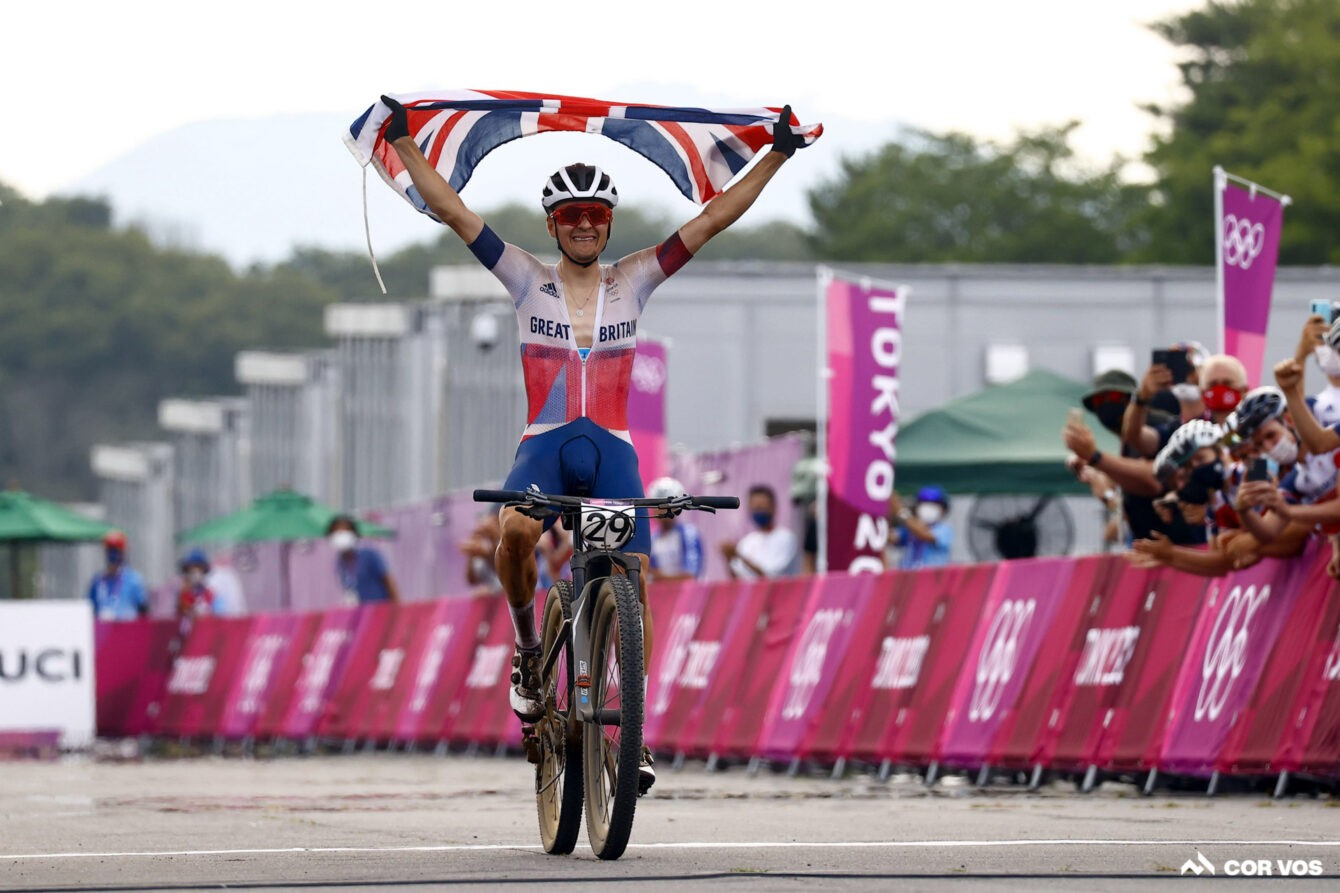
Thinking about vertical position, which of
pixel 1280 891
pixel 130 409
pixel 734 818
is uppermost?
pixel 1280 891

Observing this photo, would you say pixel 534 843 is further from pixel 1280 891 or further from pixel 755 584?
pixel 755 584

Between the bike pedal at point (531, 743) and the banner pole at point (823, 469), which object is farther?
the banner pole at point (823, 469)

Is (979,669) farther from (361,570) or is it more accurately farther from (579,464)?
(361,570)

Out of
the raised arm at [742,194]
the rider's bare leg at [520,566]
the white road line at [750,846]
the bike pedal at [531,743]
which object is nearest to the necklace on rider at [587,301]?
the raised arm at [742,194]

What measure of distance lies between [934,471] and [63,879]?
1652cm

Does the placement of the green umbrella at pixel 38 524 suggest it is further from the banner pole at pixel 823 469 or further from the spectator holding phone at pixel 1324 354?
the spectator holding phone at pixel 1324 354

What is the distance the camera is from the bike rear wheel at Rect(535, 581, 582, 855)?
9352mm

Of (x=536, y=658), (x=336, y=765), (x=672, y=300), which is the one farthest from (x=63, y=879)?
(x=672, y=300)

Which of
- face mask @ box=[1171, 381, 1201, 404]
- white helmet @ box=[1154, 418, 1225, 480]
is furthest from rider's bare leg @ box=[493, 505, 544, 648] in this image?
face mask @ box=[1171, 381, 1201, 404]

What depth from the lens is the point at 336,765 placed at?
2095 cm

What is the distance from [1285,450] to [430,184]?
4861 millimetres

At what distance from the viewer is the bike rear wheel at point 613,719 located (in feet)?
28.7

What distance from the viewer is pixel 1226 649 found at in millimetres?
13000

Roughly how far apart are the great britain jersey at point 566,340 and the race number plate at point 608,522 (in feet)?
1.73
